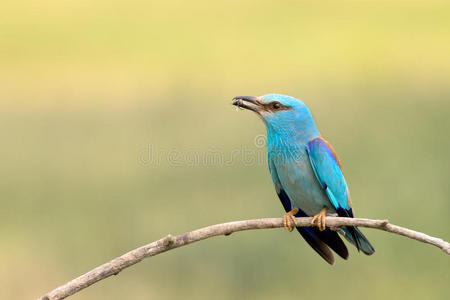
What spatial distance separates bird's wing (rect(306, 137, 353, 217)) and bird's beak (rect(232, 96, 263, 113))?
1.22ft

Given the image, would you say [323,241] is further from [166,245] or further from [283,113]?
[166,245]

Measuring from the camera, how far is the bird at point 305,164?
13.8 feet

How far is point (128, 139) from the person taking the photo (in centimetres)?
731

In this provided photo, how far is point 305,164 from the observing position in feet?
14.0

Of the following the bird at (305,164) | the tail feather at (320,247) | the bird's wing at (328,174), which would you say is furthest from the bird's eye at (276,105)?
the tail feather at (320,247)

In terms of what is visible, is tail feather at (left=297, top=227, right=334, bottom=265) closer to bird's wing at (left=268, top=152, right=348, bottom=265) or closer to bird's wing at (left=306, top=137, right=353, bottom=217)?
bird's wing at (left=268, top=152, right=348, bottom=265)

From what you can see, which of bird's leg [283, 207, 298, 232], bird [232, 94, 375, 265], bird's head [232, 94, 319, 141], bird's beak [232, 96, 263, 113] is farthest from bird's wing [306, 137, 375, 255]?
bird's beak [232, 96, 263, 113]

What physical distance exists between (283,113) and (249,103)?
0.22 metres

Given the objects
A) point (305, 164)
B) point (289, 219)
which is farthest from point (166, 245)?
point (305, 164)

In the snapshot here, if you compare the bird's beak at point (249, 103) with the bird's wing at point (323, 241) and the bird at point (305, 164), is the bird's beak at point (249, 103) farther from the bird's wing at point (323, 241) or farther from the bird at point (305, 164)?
the bird's wing at point (323, 241)

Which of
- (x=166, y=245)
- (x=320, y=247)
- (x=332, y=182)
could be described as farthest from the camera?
(x=320, y=247)

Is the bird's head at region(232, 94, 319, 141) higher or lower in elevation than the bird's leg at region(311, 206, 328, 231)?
higher

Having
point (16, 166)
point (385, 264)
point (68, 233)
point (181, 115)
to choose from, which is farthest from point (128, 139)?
point (385, 264)

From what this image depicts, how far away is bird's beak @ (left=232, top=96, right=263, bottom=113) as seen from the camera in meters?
4.25
